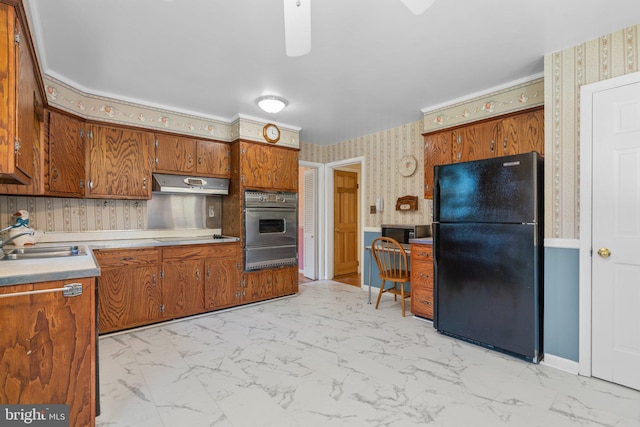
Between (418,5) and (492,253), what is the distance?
1881 mm

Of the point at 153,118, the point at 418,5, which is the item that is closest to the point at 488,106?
the point at 418,5

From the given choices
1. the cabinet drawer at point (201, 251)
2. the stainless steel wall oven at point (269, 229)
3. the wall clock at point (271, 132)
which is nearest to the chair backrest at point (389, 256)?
the stainless steel wall oven at point (269, 229)

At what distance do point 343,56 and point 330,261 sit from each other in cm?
359

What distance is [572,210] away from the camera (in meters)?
2.29

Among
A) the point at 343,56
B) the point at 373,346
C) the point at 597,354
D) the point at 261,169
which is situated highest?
the point at 343,56

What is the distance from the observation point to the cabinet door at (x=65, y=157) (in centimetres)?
281

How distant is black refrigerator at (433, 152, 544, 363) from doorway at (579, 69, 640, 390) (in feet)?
0.94

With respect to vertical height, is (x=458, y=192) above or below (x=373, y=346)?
Result: above

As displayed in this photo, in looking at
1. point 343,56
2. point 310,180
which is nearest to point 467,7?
point 343,56

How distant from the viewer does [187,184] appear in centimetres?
367

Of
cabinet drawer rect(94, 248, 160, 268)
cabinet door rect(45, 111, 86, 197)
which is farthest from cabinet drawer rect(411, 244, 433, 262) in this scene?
cabinet door rect(45, 111, 86, 197)

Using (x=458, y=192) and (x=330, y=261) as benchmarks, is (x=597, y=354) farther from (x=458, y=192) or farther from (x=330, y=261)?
(x=330, y=261)

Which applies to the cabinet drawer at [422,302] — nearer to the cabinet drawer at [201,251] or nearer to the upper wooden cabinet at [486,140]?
the upper wooden cabinet at [486,140]

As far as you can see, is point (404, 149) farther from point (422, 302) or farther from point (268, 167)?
point (422, 302)
